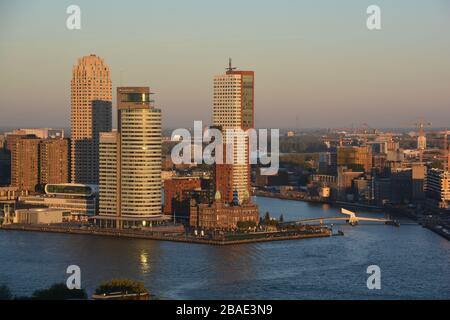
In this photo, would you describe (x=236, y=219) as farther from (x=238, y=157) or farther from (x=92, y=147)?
(x=92, y=147)

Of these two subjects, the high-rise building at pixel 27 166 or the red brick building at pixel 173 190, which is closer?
the red brick building at pixel 173 190

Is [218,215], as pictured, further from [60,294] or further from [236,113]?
[60,294]

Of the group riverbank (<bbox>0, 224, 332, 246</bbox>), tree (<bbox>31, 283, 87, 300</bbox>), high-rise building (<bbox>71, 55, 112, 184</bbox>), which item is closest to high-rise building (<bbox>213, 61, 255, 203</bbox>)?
riverbank (<bbox>0, 224, 332, 246</bbox>)

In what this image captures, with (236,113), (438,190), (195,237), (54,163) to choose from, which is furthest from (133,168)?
(438,190)

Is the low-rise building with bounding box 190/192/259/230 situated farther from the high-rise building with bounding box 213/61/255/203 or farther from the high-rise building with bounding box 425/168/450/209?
the high-rise building with bounding box 425/168/450/209

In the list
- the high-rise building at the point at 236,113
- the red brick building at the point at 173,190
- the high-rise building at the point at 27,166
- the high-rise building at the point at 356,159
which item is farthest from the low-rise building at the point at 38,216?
the high-rise building at the point at 356,159

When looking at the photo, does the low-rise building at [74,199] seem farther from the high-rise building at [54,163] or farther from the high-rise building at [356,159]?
the high-rise building at [356,159]

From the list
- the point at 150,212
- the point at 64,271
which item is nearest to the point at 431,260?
the point at 64,271
